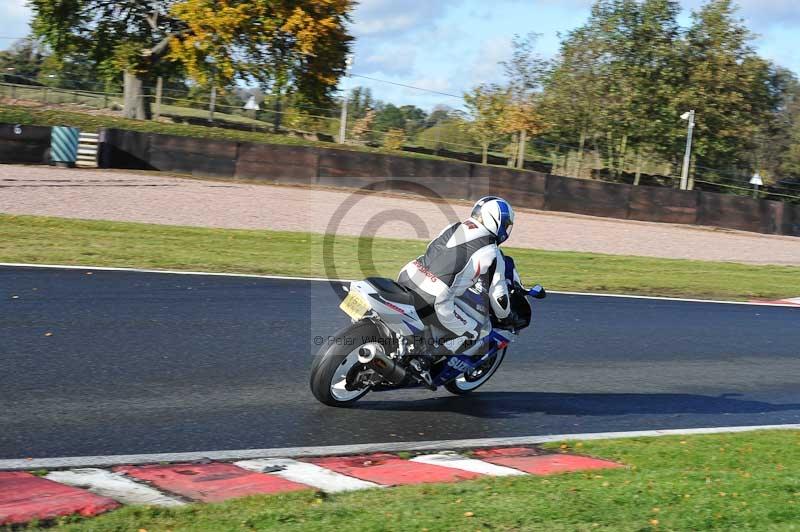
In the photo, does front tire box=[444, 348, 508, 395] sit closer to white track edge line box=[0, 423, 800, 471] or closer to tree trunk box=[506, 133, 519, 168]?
white track edge line box=[0, 423, 800, 471]

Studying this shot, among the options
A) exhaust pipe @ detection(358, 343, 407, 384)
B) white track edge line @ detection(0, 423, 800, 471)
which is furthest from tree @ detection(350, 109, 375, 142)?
exhaust pipe @ detection(358, 343, 407, 384)

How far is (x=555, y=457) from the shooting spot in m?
6.55

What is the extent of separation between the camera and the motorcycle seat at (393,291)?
22.7 feet

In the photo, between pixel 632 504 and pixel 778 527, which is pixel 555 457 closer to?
pixel 632 504

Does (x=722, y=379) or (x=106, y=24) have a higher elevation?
(x=106, y=24)

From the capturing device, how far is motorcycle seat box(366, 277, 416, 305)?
6914 mm

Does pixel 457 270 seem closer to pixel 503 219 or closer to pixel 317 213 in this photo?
pixel 503 219

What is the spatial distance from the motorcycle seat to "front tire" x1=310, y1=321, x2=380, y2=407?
274 mm

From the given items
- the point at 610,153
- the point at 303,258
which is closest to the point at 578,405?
the point at 303,258

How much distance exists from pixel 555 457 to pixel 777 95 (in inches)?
1986

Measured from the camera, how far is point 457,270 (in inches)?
278

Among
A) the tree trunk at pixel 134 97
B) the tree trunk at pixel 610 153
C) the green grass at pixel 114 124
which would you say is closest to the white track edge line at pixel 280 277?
the green grass at pixel 114 124

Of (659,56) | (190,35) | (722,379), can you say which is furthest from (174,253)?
(659,56)

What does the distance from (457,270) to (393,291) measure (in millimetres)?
523
